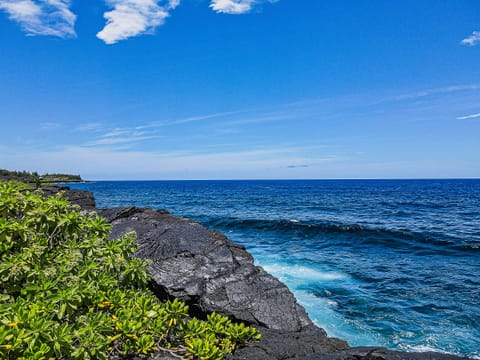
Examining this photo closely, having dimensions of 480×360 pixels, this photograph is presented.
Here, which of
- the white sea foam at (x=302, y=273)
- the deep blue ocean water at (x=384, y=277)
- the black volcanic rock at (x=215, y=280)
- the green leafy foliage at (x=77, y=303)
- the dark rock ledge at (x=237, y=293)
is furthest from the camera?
the white sea foam at (x=302, y=273)

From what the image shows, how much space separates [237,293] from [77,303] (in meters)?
4.15

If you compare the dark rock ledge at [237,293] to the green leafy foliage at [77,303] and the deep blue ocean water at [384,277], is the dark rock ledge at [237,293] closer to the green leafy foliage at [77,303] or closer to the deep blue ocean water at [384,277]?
the green leafy foliage at [77,303]

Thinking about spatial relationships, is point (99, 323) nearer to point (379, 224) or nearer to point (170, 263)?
point (170, 263)

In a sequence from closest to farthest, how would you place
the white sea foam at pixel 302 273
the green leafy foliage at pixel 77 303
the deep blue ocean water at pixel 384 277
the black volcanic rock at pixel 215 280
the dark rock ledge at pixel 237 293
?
the green leafy foliage at pixel 77 303 < the dark rock ledge at pixel 237 293 < the black volcanic rock at pixel 215 280 < the deep blue ocean water at pixel 384 277 < the white sea foam at pixel 302 273

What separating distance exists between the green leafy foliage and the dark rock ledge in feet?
1.46

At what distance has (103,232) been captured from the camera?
18.9 feet

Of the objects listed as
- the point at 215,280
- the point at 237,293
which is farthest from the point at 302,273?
the point at 237,293

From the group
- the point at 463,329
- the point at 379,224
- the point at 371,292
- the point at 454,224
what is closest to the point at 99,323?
the point at 463,329

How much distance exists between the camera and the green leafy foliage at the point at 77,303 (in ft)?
11.4

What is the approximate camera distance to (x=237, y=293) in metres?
7.59

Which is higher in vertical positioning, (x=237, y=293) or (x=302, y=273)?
(x=237, y=293)

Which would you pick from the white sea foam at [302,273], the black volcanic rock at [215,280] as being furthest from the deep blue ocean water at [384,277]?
the black volcanic rock at [215,280]

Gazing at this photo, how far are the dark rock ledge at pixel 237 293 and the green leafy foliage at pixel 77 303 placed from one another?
0.45m

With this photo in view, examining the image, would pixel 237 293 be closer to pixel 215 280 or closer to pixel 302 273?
pixel 215 280
